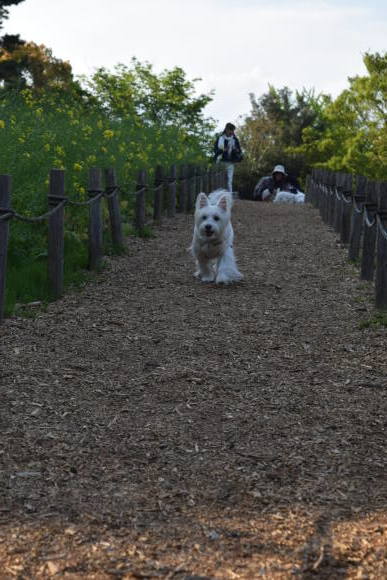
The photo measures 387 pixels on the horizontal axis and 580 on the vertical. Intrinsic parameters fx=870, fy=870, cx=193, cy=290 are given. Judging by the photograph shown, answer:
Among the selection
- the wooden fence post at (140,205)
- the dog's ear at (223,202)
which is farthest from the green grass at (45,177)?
the dog's ear at (223,202)

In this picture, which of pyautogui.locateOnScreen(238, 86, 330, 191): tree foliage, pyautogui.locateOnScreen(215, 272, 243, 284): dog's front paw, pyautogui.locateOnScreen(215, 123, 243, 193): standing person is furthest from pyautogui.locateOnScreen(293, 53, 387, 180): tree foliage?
pyautogui.locateOnScreen(215, 272, 243, 284): dog's front paw

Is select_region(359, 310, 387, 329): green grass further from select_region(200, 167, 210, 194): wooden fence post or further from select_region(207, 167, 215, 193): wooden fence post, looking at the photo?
select_region(207, 167, 215, 193): wooden fence post

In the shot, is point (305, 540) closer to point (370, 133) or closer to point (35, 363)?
point (35, 363)

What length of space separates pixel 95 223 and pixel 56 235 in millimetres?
1600

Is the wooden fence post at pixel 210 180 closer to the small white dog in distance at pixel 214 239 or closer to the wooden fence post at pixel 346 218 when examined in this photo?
the wooden fence post at pixel 346 218

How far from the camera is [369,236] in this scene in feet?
31.1

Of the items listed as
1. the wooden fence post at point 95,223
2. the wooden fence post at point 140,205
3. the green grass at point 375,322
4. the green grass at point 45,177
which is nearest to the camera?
the green grass at point 375,322

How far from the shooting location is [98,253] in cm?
935

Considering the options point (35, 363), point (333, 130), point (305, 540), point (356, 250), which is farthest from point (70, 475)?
point (333, 130)

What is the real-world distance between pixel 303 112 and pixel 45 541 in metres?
52.2

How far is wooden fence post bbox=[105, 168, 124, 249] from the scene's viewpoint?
10.6 meters

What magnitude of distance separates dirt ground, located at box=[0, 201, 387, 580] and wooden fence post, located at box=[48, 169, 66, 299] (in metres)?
0.26

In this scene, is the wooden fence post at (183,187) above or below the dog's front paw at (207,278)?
above

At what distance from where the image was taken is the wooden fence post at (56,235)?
7719 millimetres
